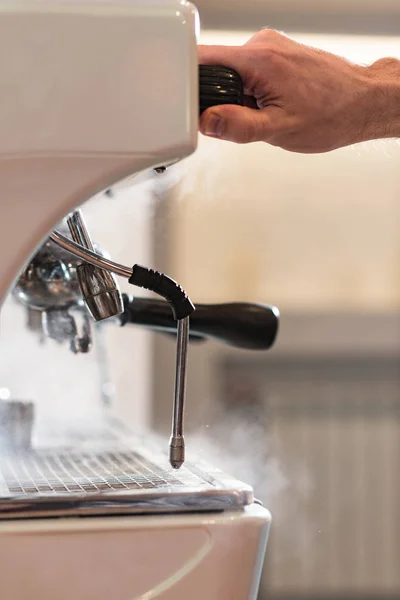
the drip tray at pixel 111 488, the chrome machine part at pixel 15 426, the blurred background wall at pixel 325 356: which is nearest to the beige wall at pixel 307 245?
the blurred background wall at pixel 325 356

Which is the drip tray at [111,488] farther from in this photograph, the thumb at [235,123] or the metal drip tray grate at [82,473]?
the thumb at [235,123]

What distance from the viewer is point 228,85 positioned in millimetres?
398

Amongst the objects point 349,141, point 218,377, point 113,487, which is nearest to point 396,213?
point 218,377

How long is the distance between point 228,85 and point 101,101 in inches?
3.0

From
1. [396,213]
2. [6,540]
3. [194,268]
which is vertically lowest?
[6,540]

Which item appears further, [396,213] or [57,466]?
[396,213]

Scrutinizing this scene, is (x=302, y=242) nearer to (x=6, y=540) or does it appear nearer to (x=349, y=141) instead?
(x=349, y=141)

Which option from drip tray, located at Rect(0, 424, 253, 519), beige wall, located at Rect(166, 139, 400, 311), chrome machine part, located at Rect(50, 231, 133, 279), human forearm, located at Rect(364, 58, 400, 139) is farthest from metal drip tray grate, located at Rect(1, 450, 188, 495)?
beige wall, located at Rect(166, 139, 400, 311)

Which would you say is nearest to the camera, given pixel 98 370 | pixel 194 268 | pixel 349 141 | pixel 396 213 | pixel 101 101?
pixel 101 101

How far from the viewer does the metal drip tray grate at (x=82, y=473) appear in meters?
0.41

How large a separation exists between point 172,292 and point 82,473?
0.12m

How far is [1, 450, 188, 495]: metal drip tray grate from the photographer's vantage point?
1.34ft

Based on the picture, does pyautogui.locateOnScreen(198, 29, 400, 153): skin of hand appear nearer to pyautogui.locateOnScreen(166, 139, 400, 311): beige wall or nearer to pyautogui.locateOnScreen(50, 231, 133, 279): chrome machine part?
pyautogui.locateOnScreen(50, 231, 133, 279): chrome machine part

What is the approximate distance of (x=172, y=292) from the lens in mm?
428
